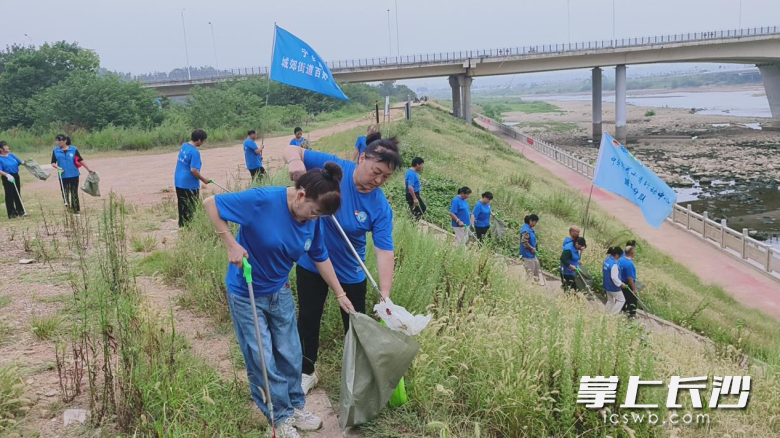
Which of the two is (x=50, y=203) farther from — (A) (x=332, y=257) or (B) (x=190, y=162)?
(A) (x=332, y=257)

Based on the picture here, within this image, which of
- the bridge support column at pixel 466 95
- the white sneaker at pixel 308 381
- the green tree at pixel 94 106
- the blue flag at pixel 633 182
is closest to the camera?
the white sneaker at pixel 308 381

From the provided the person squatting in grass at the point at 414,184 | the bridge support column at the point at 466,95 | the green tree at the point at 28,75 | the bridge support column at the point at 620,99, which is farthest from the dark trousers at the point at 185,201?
the bridge support column at the point at 620,99

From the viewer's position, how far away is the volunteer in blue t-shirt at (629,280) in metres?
9.16

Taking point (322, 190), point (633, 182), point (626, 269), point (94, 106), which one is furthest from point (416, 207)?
point (94, 106)

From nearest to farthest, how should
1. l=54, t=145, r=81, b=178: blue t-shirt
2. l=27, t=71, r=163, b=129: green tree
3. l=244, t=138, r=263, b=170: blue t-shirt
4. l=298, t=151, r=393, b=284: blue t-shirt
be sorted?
1. l=298, t=151, r=393, b=284: blue t-shirt
2. l=54, t=145, r=81, b=178: blue t-shirt
3. l=244, t=138, r=263, b=170: blue t-shirt
4. l=27, t=71, r=163, b=129: green tree

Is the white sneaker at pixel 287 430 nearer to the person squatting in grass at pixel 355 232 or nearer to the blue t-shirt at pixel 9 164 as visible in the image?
the person squatting in grass at pixel 355 232

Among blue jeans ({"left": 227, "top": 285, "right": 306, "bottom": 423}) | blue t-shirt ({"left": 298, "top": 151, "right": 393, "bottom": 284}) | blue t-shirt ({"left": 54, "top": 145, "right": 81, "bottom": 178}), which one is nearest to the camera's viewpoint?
blue jeans ({"left": 227, "top": 285, "right": 306, "bottom": 423})

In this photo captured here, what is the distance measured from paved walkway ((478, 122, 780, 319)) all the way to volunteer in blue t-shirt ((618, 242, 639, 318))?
3967mm

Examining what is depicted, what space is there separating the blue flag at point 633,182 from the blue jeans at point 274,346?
8439mm

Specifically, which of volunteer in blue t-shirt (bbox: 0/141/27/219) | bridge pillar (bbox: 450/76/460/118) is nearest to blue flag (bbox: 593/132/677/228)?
volunteer in blue t-shirt (bbox: 0/141/27/219)

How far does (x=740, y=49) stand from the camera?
4606 cm

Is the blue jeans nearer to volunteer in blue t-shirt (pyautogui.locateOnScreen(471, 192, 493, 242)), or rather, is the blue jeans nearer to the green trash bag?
the green trash bag

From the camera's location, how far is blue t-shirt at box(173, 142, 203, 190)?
329 inches

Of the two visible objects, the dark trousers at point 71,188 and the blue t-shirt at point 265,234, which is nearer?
the blue t-shirt at point 265,234
